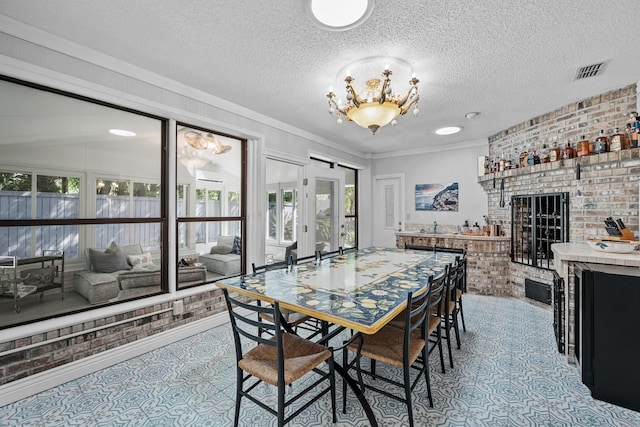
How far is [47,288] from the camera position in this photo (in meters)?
2.27

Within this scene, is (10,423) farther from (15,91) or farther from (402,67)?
(402,67)

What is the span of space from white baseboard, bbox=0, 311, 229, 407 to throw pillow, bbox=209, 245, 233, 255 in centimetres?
78

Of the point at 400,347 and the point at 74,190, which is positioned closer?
the point at 400,347

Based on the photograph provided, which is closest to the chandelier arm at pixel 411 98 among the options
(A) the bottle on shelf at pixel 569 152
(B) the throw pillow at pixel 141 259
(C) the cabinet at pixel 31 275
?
(A) the bottle on shelf at pixel 569 152

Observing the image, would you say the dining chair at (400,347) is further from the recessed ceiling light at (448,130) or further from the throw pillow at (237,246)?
→ the recessed ceiling light at (448,130)

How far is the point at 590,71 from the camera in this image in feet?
8.42

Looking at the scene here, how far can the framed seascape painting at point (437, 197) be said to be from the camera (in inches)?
206

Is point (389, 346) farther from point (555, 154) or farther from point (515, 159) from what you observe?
point (515, 159)

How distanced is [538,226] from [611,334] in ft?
7.55

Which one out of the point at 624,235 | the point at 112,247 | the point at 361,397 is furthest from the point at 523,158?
the point at 112,247

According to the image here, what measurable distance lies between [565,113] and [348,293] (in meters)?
3.67

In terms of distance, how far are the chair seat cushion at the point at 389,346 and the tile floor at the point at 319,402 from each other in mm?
392

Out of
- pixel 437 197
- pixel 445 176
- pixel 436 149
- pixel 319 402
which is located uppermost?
pixel 436 149

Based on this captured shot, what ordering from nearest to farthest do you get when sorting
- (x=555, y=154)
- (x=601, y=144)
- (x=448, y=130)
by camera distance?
(x=601, y=144), (x=555, y=154), (x=448, y=130)
